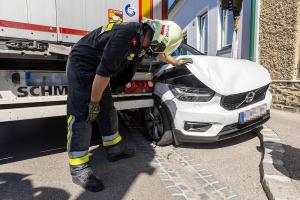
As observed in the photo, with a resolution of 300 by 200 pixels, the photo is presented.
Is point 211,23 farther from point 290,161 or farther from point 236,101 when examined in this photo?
point 290,161

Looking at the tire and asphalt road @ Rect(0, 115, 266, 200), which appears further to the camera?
the tire

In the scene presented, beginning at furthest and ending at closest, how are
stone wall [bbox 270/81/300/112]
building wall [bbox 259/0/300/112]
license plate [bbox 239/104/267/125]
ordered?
1. building wall [bbox 259/0/300/112]
2. stone wall [bbox 270/81/300/112]
3. license plate [bbox 239/104/267/125]

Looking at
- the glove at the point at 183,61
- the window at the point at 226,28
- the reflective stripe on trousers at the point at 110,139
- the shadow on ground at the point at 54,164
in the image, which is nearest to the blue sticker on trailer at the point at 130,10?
the glove at the point at 183,61

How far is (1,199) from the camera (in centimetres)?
241

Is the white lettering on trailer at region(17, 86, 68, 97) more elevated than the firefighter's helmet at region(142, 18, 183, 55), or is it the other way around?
the firefighter's helmet at region(142, 18, 183, 55)

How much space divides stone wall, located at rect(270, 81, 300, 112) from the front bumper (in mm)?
3254

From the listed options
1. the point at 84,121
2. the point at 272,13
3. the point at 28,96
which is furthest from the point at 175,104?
the point at 272,13

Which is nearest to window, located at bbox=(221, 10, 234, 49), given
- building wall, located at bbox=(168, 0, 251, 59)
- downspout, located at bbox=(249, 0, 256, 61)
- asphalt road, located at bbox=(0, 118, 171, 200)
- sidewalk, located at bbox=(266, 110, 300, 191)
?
building wall, located at bbox=(168, 0, 251, 59)

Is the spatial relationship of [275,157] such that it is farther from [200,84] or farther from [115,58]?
[115,58]

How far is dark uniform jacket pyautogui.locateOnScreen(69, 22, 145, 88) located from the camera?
2.29 metres

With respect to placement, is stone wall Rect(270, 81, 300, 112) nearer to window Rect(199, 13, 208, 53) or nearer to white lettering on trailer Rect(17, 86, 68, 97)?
white lettering on trailer Rect(17, 86, 68, 97)

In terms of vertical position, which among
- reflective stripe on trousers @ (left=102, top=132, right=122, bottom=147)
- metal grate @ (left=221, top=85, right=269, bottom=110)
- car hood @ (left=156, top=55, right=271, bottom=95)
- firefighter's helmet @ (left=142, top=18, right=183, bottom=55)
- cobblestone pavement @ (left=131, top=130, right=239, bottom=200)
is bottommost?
cobblestone pavement @ (left=131, top=130, right=239, bottom=200)

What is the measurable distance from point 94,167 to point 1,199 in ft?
3.24

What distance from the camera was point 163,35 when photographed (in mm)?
2463
